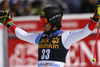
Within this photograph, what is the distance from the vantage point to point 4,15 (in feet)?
15.7

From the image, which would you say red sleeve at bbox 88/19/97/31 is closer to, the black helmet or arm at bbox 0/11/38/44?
the black helmet

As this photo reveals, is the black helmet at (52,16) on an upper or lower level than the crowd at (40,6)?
lower

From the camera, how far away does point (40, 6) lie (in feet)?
29.8

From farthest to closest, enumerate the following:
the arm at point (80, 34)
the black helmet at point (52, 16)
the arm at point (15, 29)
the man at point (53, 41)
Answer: the arm at point (15, 29) → the black helmet at point (52, 16) → the man at point (53, 41) → the arm at point (80, 34)

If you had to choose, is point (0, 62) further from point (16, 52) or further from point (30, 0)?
point (30, 0)

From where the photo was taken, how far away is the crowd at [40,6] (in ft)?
28.8

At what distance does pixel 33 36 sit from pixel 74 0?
15.6ft

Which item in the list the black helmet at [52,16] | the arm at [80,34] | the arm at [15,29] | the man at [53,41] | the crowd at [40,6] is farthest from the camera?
the crowd at [40,6]

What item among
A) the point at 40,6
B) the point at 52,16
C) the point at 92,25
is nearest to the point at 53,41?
the point at 52,16

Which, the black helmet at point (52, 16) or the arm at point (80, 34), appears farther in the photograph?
the black helmet at point (52, 16)

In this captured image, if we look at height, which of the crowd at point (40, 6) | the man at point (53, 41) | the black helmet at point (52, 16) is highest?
the crowd at point (40, 6)

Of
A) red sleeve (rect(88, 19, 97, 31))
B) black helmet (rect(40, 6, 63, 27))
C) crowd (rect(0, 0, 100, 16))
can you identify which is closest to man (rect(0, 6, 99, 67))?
black helmet (rect(40, 6, 63, 27))

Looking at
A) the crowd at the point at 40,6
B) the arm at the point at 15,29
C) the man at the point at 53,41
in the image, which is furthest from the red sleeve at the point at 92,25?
the crowd at the point at 40,6

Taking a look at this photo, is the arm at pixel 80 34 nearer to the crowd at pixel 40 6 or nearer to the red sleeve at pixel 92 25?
the red sleeve at pixel 92 25
